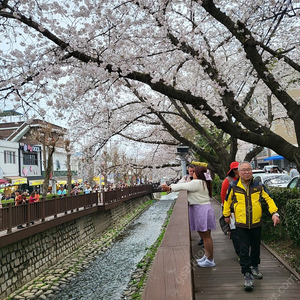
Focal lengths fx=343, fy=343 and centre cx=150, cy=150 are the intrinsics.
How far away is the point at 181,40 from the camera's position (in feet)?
29.6

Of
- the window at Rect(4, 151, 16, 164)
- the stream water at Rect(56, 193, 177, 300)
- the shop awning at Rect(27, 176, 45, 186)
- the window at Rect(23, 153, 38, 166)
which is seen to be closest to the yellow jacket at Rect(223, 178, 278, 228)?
A: the stream water at Rect(56, 193, 177, 300)

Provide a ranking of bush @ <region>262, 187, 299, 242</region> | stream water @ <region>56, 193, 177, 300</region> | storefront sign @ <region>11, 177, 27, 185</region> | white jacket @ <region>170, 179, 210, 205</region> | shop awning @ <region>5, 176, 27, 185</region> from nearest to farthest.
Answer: white jacket @ <region>170, 179, 210, 205</region> → bush @ <region>262, 187, 299, 242</region> → stream water @ <region>56, 193, 177, 300</region> → shop awning @ <region>5, 176, 27, 185</region> → storefront sign @ <region>11, 177, 27, 185</region>

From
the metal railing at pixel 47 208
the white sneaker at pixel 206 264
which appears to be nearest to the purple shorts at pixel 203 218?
the white sneaker at pixel 206 264

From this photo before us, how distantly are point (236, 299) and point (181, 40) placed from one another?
6719 mm

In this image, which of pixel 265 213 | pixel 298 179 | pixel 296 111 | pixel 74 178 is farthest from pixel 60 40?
pixel 74 178

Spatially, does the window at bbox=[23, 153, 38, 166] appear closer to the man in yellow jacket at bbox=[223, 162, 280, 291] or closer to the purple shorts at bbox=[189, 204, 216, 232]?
the purple shorts at bbox=[189, 204, 216, 232]

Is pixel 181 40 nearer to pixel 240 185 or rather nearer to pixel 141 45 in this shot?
pixel 141 45

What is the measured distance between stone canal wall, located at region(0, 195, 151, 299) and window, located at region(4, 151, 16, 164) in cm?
1638

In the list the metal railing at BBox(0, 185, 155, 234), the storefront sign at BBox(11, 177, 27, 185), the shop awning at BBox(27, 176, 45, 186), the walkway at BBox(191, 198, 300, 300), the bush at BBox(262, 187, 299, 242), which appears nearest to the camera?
the walkway at BBox(191, 198, 300, 300)

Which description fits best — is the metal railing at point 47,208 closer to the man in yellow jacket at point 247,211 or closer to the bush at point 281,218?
the bush at point 281,218

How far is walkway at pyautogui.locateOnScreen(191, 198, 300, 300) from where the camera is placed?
4.39 metres

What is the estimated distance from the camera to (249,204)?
4.49 metres

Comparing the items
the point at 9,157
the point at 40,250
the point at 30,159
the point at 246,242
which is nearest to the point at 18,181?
the point at 9,157

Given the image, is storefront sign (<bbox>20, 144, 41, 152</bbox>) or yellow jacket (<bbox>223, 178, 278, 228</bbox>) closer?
yellow jacket (<bbox>223, 178, 278, 228</bbox>)
